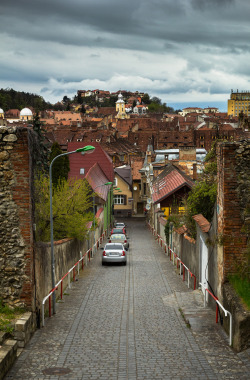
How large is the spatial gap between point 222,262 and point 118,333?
11.0ft

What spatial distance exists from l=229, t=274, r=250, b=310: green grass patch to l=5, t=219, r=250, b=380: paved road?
3.68 feet

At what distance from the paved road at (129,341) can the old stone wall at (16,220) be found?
134 centimetres

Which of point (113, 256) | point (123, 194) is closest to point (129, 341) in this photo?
point (113, 256)

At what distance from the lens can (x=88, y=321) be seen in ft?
50.1

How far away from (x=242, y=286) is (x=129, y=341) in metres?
3.11

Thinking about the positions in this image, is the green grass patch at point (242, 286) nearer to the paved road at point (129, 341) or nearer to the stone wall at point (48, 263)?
the paved road at point (129, 341)

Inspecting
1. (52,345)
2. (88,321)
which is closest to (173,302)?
(88,321)

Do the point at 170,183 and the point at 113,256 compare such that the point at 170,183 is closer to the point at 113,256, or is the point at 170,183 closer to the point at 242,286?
the point at 113,256

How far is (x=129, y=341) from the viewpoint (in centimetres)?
1298

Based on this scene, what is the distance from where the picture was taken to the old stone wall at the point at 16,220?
13734mm

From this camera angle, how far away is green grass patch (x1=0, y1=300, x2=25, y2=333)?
40.2 feet

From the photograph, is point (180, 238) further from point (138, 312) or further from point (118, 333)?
point (118, 333)

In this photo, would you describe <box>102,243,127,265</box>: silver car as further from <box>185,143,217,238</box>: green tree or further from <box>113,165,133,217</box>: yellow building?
<box>113,165,133,217</box>: yellow building

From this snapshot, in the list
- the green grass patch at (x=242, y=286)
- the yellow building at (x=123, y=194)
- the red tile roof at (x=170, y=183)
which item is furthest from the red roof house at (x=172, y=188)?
the green grass patch at (x=242, y=286)
